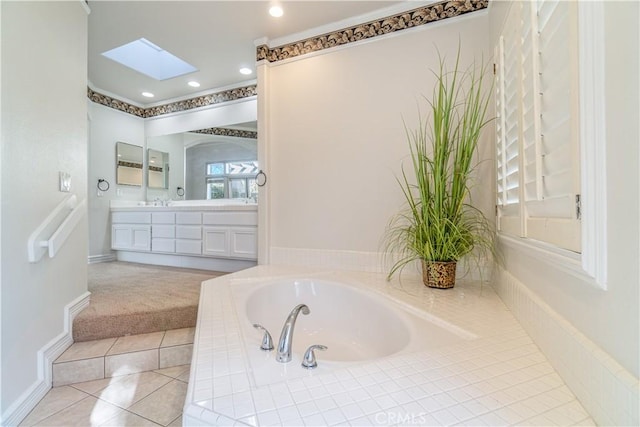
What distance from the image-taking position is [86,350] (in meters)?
1.60

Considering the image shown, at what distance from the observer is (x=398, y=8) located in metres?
2.03

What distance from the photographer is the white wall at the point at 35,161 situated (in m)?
1.18

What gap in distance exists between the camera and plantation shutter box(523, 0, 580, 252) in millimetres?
664

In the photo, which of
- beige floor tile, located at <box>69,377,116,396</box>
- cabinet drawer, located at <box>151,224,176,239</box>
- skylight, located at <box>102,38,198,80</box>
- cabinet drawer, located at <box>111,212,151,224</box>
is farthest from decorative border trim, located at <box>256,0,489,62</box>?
beige floor tile, located at <box>69,377,116,396</box>

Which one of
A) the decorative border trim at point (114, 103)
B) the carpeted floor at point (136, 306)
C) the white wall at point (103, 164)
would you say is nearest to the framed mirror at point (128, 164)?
the white wall at point (103, 164)

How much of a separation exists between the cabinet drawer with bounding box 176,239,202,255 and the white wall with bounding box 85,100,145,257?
124cm

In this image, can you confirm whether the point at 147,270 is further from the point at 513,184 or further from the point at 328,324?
the point at 513,184

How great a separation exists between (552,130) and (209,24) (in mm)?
2478

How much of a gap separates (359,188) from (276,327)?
1.17 metres

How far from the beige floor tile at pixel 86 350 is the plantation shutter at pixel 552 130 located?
2.20 m

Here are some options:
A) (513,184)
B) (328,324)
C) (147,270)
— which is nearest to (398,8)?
(513,184)

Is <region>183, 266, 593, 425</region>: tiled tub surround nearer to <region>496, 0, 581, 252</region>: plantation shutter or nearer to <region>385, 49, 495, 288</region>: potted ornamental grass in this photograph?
<region>496, 0, 581, 252</region>: plantation shutter

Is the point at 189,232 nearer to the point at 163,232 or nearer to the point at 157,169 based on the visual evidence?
the point at 163,232

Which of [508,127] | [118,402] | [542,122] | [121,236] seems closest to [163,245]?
[121,236]
